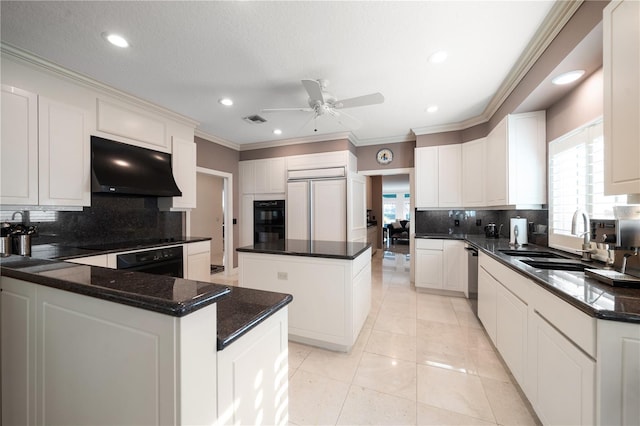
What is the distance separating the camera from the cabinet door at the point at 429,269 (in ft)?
11.9

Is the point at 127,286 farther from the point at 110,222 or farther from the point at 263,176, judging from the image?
the point at 263,176

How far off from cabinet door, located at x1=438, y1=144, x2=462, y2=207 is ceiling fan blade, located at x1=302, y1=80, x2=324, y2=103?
2.44 m

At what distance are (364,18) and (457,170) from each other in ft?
9.43

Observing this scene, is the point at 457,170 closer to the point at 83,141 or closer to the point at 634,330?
the point at 634,330

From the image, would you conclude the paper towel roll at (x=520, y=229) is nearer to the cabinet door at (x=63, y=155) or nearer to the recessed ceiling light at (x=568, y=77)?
the recessed ceiling light at (x=568, y=77)

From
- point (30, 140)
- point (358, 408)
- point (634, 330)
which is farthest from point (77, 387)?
point (30, 140)

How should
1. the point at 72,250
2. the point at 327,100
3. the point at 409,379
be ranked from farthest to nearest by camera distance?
1. the point at 327,100
2. the point at 72,250
3. the point at 409,379

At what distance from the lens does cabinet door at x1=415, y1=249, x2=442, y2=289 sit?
3.62 m

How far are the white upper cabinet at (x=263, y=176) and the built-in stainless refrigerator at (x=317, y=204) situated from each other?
0.29 meters

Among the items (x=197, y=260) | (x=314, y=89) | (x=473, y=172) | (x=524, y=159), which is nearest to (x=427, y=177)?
(x=473, y=172)

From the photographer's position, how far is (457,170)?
3.80m

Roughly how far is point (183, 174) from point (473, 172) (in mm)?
4229

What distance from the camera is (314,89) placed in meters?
2.23

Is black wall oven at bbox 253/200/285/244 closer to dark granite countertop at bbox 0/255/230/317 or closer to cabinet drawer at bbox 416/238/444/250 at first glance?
cabinet drawer at bbox 416/238/444/250
